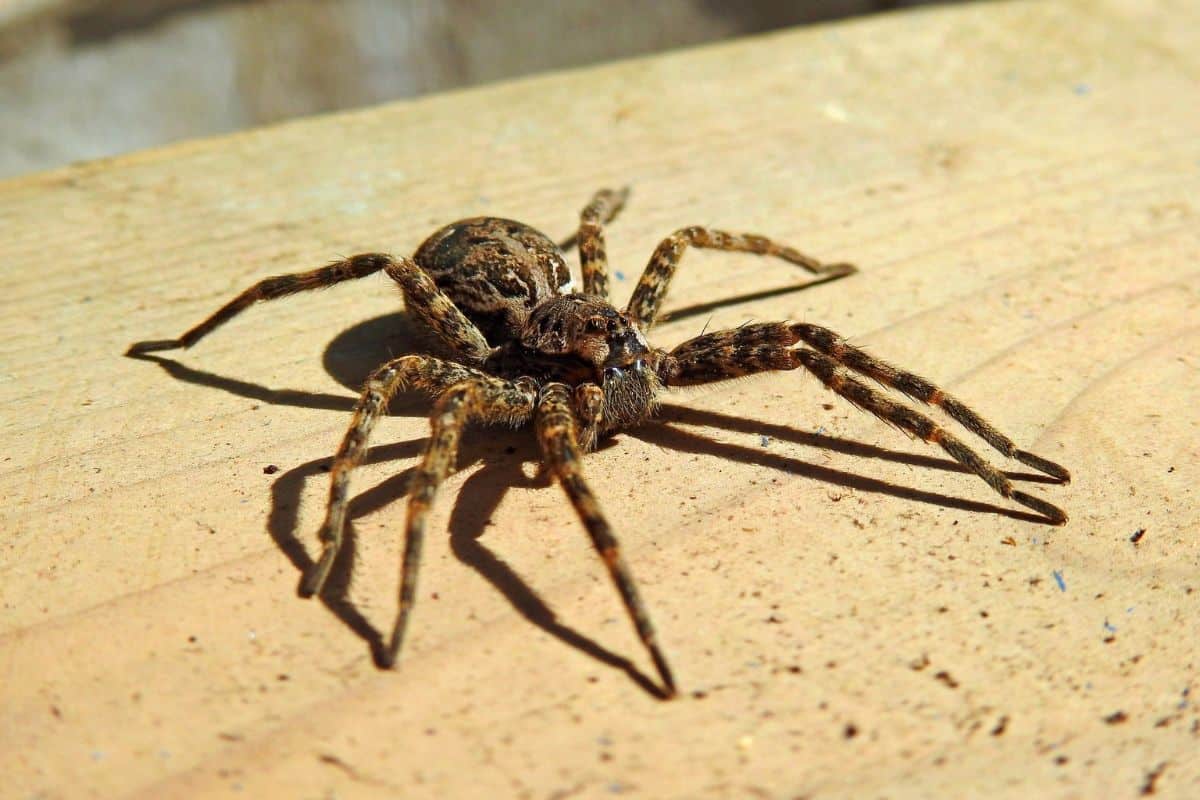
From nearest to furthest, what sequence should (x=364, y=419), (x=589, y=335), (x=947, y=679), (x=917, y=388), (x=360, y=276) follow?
(x=947, y=679)
(x=364, y=419)
(x=917, y=388)
(x=589, y=335)
(x=360, y=276)

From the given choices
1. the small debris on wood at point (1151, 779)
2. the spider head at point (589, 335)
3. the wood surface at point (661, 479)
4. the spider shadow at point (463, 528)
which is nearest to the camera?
the small debris on wood at point (1151, 779)

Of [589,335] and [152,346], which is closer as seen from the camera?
[589,335]

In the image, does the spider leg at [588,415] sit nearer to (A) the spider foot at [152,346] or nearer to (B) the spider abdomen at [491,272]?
(B) the spider abdomen at [491,272]

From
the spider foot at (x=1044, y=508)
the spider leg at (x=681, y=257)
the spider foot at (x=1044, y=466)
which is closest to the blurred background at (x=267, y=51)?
the spider leg at (x=681, y=257)

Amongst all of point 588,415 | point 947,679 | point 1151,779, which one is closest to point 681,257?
point 588,415

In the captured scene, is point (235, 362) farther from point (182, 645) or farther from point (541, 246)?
point (182, 645)

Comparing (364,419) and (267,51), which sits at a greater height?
(364,419)

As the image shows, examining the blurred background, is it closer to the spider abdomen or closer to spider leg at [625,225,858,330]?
the spider abdomen

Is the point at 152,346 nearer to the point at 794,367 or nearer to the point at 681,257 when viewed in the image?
the point at 681,257
